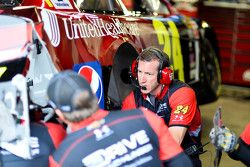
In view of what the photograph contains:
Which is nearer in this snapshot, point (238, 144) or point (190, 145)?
point (238, 144)

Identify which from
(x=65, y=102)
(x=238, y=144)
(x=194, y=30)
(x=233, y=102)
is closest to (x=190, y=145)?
(x=238, y=144)

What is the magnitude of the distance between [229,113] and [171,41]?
171 centimetres

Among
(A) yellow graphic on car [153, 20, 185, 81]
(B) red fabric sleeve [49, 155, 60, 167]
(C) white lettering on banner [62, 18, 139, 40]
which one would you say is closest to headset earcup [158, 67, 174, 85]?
(C) white lettering on banner [62, 18, 139, 40]

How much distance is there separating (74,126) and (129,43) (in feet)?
6.78

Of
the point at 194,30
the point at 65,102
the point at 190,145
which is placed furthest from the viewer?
the point at 194,30

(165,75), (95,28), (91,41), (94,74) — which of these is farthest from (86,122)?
(95,28)

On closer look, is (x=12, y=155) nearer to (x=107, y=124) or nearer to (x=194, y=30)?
(x=107, y=124)

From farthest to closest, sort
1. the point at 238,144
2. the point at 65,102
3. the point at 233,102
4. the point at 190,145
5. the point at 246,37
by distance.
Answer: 1. the point at 246,37
2. the point at 233,102
3. the point at 190,145
4. the point at 238,144
5. the point at 65,102

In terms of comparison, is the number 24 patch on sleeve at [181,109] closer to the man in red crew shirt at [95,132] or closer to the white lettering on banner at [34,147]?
the man in red crew shirt at [95,132]

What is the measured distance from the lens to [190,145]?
10.4 feet

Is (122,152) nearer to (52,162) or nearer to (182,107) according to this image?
(52,162)

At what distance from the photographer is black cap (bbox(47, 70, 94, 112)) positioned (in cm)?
196

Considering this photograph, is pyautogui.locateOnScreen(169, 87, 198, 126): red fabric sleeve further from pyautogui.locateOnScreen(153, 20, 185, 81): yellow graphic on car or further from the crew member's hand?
pyautogui.locateOnScreen(153, 20, 185, 81): yellow graphic on car

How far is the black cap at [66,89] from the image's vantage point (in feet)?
6.43
